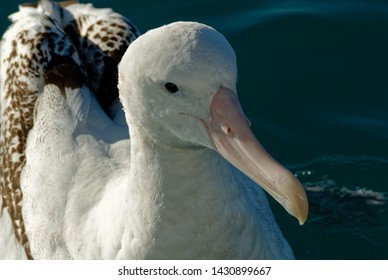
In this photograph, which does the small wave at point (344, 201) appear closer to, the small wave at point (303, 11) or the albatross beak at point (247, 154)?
the small wave at point (303, 11)

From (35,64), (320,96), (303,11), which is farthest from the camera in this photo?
(303,11)

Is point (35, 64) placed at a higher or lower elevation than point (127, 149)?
higher

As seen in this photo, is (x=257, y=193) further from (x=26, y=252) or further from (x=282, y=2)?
(x=282, y=2)

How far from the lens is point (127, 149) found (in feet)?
17.8

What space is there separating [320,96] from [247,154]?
12.7 feet

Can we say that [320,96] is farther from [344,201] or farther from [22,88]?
[22,88]

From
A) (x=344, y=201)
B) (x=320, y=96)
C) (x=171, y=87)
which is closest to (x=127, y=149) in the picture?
(x=171, y=87)

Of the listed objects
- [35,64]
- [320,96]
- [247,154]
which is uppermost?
[247,154]

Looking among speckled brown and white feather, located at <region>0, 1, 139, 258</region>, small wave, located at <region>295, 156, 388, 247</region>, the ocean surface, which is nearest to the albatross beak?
speckled brown and white feather, located at <region>0, 1, 139, 258</region>

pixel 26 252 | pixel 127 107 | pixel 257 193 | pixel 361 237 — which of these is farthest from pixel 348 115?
pixel 127 107

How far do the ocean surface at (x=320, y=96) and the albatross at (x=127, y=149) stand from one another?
4.20 feet

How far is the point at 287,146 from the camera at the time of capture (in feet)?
24.0

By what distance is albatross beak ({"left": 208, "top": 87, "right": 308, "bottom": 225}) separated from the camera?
3.77 metres

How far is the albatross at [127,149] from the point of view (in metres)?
3.86
